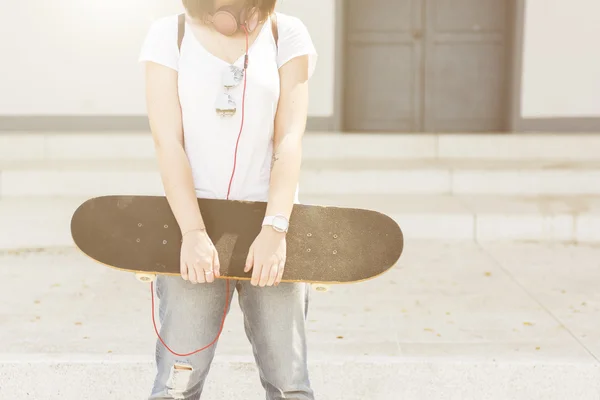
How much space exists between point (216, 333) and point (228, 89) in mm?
601

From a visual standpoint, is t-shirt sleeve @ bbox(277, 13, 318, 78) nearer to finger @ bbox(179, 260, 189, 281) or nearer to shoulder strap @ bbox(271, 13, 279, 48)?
shoulder strap @ bbox(271, 13, 279, 48)

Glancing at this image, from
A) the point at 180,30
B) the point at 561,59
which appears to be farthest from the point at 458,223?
the point at 180,30

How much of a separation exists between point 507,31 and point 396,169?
130 inches

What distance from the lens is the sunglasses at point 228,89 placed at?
159 centimetres

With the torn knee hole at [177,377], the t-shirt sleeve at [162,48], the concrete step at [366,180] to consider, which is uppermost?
the t-shirt sleeve at [162,48]

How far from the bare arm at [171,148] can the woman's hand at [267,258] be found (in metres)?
0.14

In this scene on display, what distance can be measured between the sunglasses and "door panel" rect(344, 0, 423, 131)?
261 inches

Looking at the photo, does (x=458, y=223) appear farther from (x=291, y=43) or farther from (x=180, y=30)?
(x=180, y=30)

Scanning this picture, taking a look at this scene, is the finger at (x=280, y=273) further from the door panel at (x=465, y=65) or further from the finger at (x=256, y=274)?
the door panel at (x=465, y=65)

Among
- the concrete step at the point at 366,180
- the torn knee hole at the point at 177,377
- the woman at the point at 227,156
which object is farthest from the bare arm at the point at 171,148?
the concrete step at the point at 366,180

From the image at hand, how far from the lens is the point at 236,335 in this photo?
292cm

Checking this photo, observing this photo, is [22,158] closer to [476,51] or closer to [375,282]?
[375,282]

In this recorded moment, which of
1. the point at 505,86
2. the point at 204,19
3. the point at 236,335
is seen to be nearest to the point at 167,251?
the point at 204,19

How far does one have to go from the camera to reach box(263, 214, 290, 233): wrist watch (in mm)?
1601
